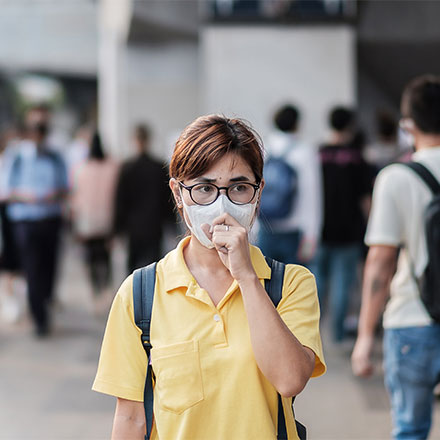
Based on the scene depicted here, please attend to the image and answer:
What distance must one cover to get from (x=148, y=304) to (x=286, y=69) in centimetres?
877

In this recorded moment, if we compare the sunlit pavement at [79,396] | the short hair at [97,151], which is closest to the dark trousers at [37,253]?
the sunlit pavement at [79,396]

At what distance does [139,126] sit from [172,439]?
5915 mm

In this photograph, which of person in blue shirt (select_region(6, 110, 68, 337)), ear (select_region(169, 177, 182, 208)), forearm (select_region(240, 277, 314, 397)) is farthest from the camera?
person in blue shirt (select_region(6, 110, 68, 337))

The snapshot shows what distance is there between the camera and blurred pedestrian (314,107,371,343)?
20.6 feet

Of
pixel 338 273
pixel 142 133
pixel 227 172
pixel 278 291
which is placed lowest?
pixel 338 273

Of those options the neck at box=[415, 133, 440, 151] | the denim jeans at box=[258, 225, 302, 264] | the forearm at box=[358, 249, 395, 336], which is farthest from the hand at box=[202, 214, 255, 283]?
the denim jeans at box=[258, 225, 302, 264]

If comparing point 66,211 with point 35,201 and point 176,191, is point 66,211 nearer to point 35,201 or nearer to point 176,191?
point 35,201

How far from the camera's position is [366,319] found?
341cm

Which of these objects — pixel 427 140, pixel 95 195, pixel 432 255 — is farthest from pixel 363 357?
pixel 95 195

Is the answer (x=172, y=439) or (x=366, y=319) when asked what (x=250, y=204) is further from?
(x=366, y=319)

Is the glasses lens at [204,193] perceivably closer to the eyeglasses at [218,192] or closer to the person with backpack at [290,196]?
the eyeglasses at [218,192]

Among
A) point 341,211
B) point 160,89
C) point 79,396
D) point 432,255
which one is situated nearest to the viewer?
point 432,255

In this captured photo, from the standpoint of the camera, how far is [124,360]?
2020mm

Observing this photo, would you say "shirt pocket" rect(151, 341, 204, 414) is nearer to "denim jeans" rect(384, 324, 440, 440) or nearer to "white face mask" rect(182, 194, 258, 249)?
"white face mask" rect(182, 194, 258, 249)
